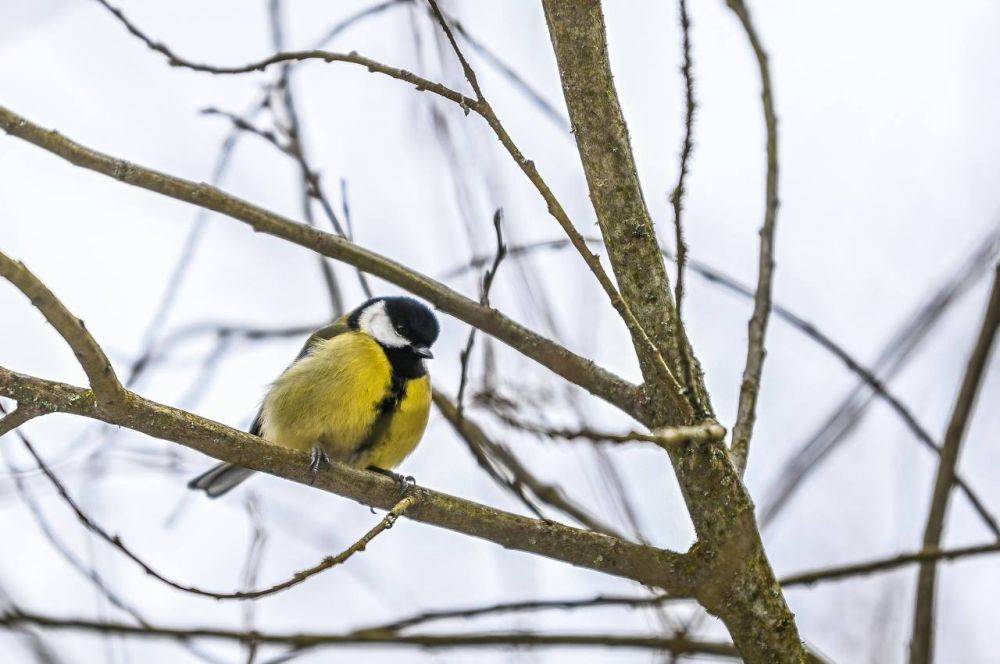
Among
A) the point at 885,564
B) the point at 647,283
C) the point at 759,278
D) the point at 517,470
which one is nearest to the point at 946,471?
the point at 885,564

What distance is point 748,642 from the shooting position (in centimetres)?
180

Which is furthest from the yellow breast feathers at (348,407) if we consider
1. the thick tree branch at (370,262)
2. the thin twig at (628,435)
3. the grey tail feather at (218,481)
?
the thin twig at (628,435)

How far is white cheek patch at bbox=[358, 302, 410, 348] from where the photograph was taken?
3.34 metres

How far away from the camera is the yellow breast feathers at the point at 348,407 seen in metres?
3.04

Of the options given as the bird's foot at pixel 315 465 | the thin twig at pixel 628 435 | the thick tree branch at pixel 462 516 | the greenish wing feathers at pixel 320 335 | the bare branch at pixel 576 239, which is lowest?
the thin twig at pixel 628 435

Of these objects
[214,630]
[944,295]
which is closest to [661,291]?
[944,295]

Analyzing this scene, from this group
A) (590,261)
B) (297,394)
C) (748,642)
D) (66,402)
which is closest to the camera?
(590,261)

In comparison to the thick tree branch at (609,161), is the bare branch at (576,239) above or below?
below

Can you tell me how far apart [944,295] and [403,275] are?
135cm

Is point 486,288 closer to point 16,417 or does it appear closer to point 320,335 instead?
point 16,417

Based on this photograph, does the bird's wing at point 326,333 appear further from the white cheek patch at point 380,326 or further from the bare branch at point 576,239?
the bare branch at point 576,239

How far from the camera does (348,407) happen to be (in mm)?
3041

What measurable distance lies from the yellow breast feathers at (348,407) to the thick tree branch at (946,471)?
5.16ft

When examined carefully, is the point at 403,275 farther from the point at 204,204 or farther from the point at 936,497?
the point at 936,497
